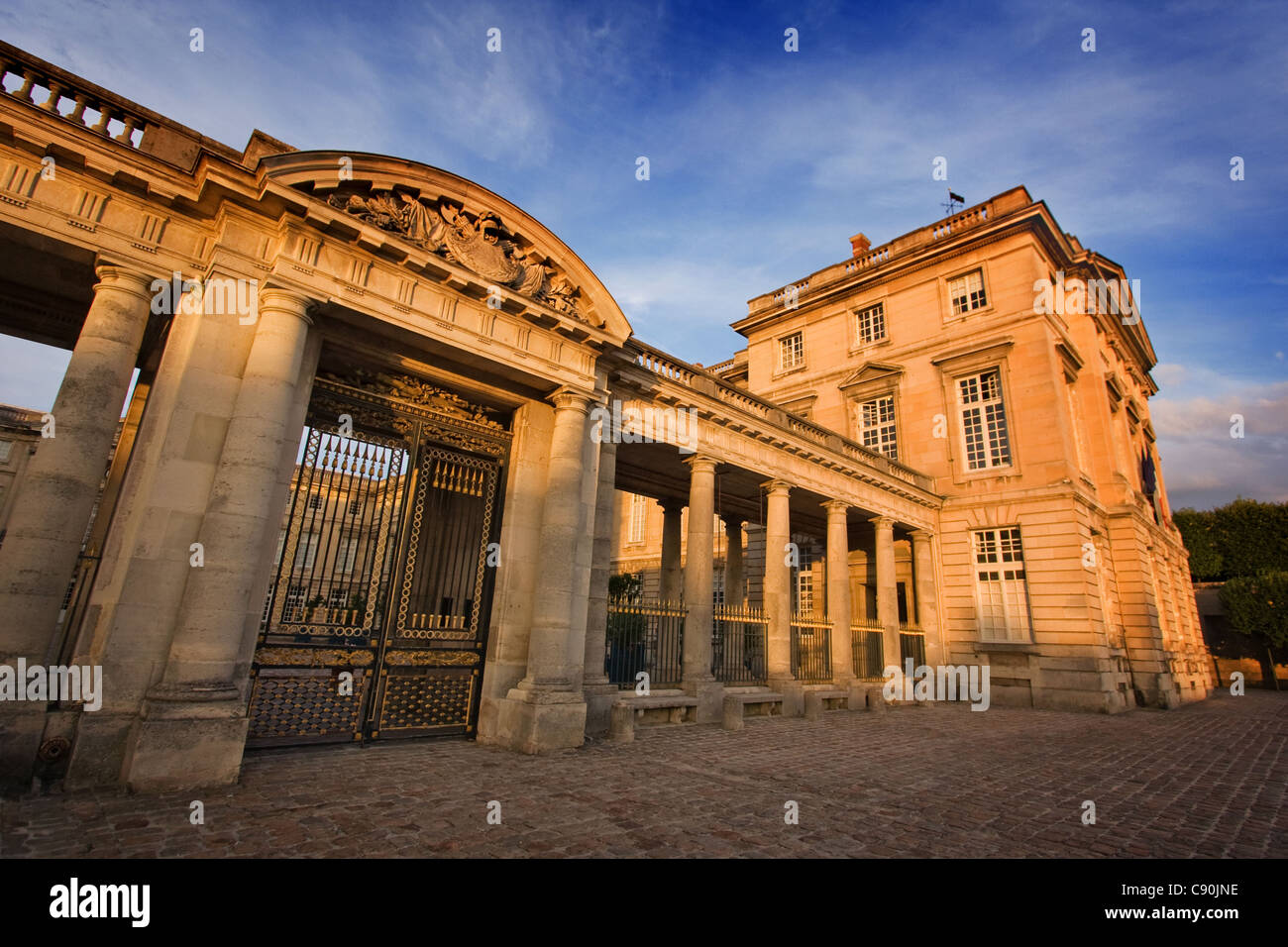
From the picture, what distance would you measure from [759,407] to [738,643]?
576cm

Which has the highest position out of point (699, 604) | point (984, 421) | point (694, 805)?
point (984, 421)

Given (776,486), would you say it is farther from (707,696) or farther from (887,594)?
(887,594)

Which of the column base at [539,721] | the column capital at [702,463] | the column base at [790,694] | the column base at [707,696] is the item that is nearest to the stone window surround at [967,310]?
the column capital at [702,463]

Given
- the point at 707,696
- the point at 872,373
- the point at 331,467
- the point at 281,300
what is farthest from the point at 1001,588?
the point at 281,300

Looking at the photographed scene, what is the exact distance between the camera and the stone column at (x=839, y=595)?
1556 centimetres

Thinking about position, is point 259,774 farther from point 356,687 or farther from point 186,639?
point 356,687

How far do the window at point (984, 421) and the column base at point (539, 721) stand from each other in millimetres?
17434

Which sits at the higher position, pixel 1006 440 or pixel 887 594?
pixel 1006 440

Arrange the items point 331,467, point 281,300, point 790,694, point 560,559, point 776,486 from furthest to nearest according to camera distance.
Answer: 1. point 776,486
2. point 790,694
3. point 560,559
4. point 331,467
5. point 281,300

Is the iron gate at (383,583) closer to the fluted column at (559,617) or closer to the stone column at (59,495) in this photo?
the fluted column at (559,617)

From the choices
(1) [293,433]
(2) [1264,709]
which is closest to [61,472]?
(1) [293,433]

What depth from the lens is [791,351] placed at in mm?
26594

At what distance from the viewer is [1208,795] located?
684 centimetres

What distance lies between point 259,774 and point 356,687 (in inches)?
82.3
